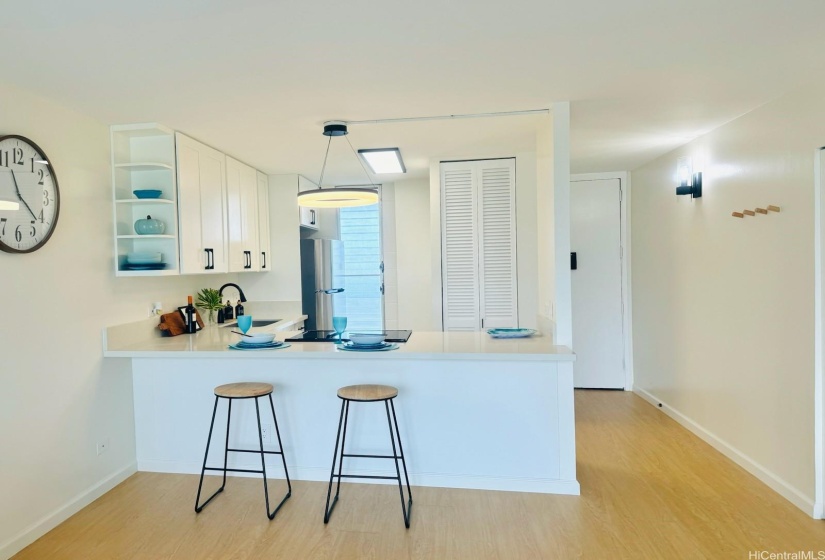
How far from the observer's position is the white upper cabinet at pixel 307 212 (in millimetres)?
4801

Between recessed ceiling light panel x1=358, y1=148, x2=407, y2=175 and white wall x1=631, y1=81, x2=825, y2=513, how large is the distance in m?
2.35

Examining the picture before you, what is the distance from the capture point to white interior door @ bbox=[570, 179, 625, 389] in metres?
4.91

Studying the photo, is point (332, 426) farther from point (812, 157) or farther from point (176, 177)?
point (812, 157)

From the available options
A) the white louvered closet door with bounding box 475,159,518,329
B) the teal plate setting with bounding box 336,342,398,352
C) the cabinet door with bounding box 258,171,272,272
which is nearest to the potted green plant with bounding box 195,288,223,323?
the cabinet door with bounding box 258,171,272,272

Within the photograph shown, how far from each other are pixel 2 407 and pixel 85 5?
1.88 m

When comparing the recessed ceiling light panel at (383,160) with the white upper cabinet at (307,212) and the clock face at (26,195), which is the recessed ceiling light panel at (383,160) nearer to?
the white upper cabinet at (307,212)

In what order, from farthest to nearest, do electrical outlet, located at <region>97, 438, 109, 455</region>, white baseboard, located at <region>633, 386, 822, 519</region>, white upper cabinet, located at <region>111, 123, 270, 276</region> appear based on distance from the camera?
1. white upper cabinet, located at <region>111, 123, 270, 276</region>
2. electrical outlet, located at <region>97, 438, 109, 455</region>
3. white baseboard, located at <region>633, 386, 822, 519</region>

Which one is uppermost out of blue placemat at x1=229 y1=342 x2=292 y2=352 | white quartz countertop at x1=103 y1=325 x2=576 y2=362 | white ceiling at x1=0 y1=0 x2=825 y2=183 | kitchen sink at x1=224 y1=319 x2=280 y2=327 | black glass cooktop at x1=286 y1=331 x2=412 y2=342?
white ceiling at x1=0 y1=0 x2=825 y2=183

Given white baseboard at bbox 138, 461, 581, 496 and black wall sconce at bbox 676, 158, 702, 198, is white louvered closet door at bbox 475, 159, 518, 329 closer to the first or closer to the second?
black wall sconce at bbox 676, 158, 702, 198

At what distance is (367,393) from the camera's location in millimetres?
2547

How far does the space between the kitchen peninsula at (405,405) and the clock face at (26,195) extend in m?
0.78

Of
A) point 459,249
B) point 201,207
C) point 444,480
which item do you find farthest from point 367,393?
point 201,207

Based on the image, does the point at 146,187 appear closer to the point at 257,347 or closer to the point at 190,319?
the point at 190,319

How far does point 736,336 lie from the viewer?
3.11 m
